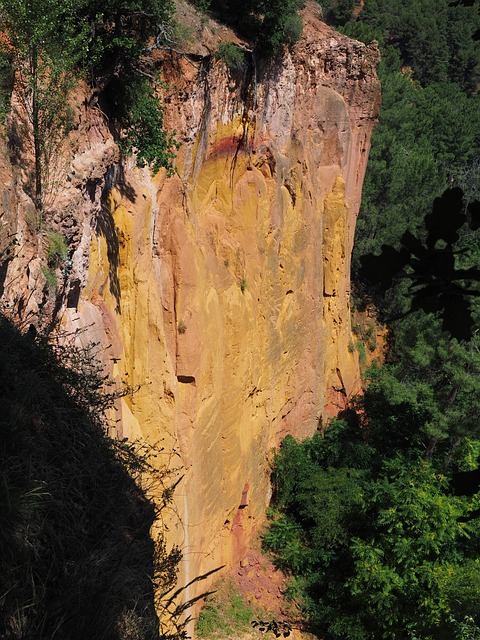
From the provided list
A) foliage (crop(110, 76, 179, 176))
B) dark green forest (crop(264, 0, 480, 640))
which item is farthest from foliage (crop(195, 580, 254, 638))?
foliage (crop(110, 76, 179, 176))

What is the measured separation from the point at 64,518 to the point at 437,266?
2.94 m

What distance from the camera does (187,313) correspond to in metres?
11.1

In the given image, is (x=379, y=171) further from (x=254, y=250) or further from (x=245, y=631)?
(x=245, y=631)

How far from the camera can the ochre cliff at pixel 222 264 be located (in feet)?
28.5

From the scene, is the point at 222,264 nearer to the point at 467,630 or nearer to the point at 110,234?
the point at 110,234

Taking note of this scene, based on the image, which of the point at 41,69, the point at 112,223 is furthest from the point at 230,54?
the point at 41,69

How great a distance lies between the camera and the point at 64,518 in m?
4.10

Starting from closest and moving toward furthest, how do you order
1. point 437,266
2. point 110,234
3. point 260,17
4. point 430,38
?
point 437,266
point 110,234
point 260,17
point 430,38

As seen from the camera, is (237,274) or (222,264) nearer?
(222,264)

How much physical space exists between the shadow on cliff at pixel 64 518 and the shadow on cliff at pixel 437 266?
8.08 ft

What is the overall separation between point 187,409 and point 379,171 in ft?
55.5

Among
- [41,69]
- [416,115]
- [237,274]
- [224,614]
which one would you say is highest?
[416,115]

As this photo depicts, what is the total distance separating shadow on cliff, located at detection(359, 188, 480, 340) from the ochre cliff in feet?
15.7

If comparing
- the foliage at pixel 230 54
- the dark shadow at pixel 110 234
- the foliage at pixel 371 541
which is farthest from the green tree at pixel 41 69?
the foliage at pixel 371 541
